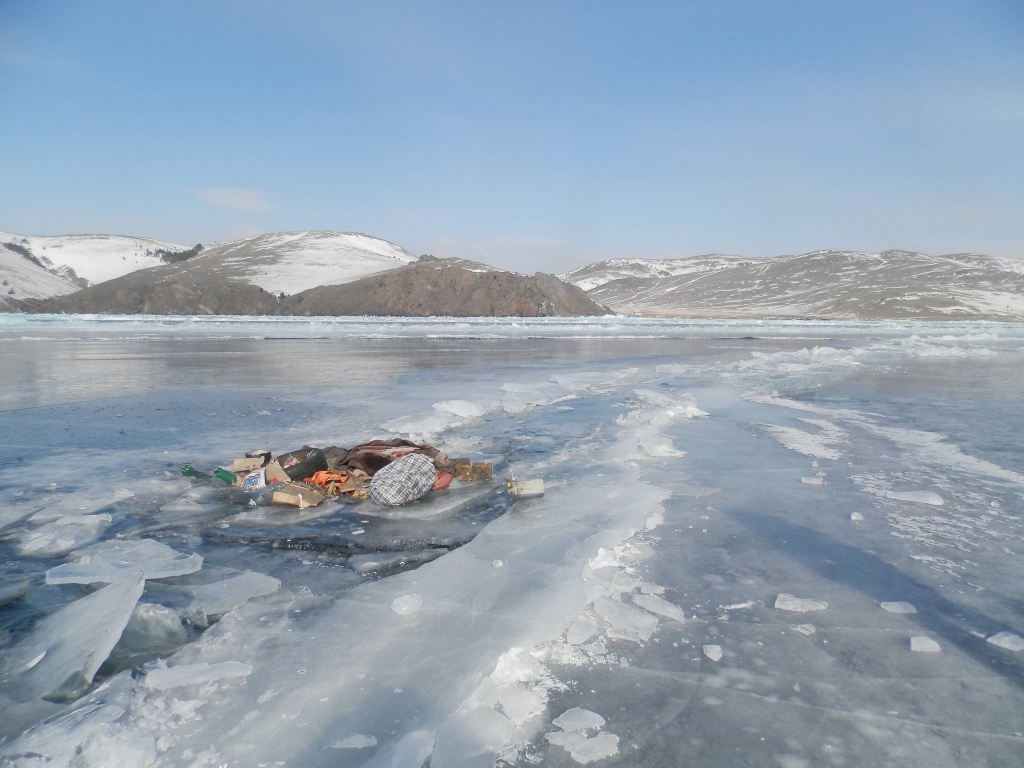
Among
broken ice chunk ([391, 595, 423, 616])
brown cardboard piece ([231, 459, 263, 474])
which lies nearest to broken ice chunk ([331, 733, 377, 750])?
broken ice chunk ([391, 595, 423, 616])

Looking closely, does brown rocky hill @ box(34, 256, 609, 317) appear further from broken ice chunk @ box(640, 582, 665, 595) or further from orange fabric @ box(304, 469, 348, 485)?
broken ice chunk @ box(640, 582, 665, 595)

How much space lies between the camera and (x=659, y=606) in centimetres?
288

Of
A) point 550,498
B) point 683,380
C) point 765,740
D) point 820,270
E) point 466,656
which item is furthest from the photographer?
point 820,270

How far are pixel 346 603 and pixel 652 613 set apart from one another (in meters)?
1.49

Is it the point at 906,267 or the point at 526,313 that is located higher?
the point at 906,267

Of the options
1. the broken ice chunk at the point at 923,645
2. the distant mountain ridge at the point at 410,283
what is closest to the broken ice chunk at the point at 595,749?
the broken ice chunk at the point at 923,645

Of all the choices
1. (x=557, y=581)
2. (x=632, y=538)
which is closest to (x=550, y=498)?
(x=632, y=538)

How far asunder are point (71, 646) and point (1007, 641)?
3991 millimetres

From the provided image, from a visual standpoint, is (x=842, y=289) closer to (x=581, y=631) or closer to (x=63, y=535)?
(x=581, y=631)

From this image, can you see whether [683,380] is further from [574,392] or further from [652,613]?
[652,613]

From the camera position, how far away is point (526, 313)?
2334 inches

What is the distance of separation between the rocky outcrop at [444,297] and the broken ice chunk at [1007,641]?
5699 cm

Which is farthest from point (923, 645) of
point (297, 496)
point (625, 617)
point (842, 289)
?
point (842, 289)

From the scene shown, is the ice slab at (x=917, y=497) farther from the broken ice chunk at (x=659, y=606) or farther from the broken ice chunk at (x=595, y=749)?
the broken ice chunk at (x=595, y=749)
